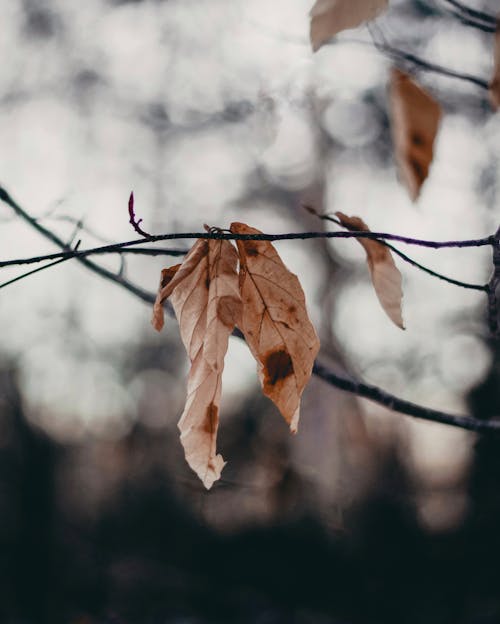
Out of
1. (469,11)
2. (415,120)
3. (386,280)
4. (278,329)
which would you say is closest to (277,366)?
(278,329)

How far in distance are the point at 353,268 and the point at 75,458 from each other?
3.75m

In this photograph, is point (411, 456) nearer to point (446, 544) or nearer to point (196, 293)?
point (446, 544)

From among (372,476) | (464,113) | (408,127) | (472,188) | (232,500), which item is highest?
(472,188)

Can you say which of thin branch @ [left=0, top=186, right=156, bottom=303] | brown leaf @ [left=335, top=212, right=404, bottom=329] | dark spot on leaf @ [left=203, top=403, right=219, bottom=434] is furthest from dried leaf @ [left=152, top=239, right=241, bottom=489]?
thin branch @ [left=0, top=186, right=156, bottom=303]

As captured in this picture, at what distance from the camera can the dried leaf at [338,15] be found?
35cm

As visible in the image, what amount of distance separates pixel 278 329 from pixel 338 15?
0.74 feet

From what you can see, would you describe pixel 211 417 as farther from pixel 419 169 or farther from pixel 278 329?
pixel 419 169

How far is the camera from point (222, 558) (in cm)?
478

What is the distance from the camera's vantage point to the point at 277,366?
16.2 inches

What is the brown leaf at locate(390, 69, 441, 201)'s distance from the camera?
1.57ft

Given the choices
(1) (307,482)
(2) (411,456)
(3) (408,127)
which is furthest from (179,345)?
(3) (408,127)

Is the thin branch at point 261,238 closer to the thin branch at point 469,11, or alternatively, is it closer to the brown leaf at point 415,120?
the brown leaf at point 415,120

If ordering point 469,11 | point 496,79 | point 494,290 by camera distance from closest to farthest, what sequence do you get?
1. point 496,79
2. point 494,290
3. point 469,11

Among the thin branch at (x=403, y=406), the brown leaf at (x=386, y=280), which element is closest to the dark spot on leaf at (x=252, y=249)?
the brown leaf at (x=386, y=280)
